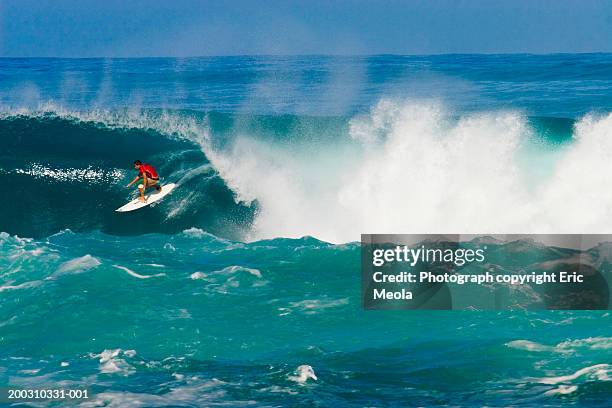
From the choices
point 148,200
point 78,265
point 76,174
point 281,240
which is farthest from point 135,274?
point 76,174

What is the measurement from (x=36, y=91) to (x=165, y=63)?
18820 millimetres

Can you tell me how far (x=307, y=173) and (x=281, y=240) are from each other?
17.7 ft

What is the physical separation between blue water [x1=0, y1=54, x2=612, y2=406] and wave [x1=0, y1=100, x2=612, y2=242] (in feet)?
0.23

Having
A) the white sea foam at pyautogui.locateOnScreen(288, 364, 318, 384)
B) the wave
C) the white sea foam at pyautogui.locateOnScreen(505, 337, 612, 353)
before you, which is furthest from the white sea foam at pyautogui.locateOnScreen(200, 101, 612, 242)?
the white sea foam at pyautogui.locateOnScreen(288, 364, 318, 384)

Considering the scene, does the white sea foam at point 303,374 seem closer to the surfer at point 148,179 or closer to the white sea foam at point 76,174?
the surfer at point 148,179

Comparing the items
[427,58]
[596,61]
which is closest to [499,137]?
[596,61]

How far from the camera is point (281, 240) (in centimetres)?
2316

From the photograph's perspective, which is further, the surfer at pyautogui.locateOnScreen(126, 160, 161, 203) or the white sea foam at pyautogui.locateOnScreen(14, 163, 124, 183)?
the white sea foam at pyautogui.locateOnScreen(14, 163, 124, 183)

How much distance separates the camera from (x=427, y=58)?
236 ft

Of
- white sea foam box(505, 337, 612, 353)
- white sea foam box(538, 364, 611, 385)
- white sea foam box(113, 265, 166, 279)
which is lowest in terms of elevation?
white sea foam box(538, 364, 611, 385)

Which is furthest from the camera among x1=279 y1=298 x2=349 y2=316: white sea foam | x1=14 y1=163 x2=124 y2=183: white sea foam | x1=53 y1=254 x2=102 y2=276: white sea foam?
x1=14 y1=163 x2=124 y2=183: white sea foam

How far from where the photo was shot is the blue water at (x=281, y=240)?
1337cm

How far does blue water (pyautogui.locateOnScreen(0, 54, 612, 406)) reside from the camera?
43.9 ft

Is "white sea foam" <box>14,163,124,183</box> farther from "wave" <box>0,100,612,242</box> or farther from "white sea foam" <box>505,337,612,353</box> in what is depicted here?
"white sea foam" <box>505,337,612,353</box>
